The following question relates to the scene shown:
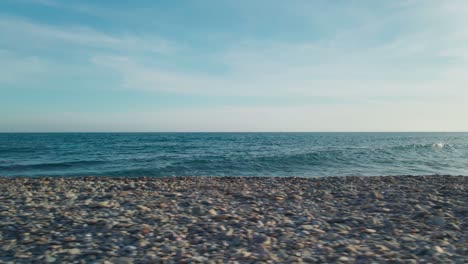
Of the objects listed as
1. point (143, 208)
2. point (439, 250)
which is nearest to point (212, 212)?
point (143, 208)

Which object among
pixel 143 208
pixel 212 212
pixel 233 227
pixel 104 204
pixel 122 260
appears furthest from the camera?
pixel 104 204

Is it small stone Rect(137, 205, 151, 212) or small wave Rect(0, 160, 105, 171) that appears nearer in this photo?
small stone Rect(137, 205, 151, 212)

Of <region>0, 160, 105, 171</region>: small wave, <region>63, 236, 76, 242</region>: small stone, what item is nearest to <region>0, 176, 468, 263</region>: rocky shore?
<region>63, 236, 76, 242</region>: small stone

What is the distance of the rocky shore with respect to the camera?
16.1 ft

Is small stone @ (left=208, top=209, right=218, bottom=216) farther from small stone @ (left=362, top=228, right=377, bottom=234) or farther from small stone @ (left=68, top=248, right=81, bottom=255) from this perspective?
small stone @ (left=362, top=228, right=377, bottom=234)

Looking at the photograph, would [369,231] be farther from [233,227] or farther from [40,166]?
[40,166]

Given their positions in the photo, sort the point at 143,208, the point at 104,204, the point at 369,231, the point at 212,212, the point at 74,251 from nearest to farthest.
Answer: the point at 74,251 < the point at 369,231 < the point at 212,212 < the point at 143,208 < the point at 104,204

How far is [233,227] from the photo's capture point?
6.27 meters

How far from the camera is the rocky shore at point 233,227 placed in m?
4.89

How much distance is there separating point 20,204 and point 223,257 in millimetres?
6425

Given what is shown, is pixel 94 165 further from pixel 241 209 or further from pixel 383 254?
pixel 383 254

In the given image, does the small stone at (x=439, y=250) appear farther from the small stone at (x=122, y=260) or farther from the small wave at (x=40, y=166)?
the small wave at (x=40, y=166)

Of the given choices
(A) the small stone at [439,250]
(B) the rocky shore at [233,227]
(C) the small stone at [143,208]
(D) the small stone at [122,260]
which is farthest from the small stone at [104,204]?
(A) the small stone at [439,250]

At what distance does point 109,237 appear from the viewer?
18.6 feet
